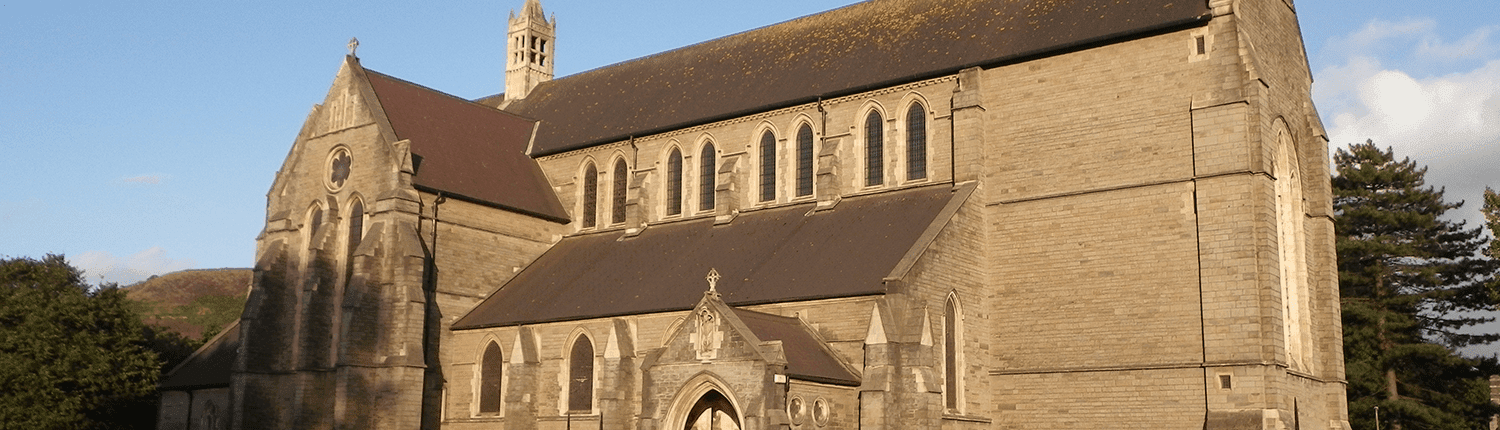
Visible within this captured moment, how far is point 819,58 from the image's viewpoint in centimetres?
3672

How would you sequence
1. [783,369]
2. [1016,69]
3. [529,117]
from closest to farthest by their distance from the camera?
1. [783,369]
2. [1016,69]
3. [529,117]

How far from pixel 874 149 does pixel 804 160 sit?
7.53 feet

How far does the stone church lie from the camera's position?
27250 mm

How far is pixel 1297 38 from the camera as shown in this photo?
33500 millimetres

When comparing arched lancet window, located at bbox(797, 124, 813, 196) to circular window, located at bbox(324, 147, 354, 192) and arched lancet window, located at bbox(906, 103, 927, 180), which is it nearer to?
arched lancet window, located at bbox(906, 103, 927, 180)

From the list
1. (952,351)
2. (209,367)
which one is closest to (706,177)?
(952,351)

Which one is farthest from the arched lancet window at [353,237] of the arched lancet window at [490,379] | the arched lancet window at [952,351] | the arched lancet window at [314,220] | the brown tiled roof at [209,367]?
the arched lancet window at [952,351]

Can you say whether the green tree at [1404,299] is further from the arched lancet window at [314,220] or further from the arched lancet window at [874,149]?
the arched lancet window at [314,220]

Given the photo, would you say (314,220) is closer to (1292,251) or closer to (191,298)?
(1292,251)

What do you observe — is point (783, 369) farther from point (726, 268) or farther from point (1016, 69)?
point (1016, 69)

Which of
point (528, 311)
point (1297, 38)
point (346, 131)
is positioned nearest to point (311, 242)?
point (346, 131)

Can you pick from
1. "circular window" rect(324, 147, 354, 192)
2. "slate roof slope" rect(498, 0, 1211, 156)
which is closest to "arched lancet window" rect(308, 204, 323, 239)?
"circular window" rect(324, 147, 354, 192)

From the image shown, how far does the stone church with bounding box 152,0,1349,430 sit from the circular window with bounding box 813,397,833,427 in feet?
0.18

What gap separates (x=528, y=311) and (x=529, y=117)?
38.0ft
